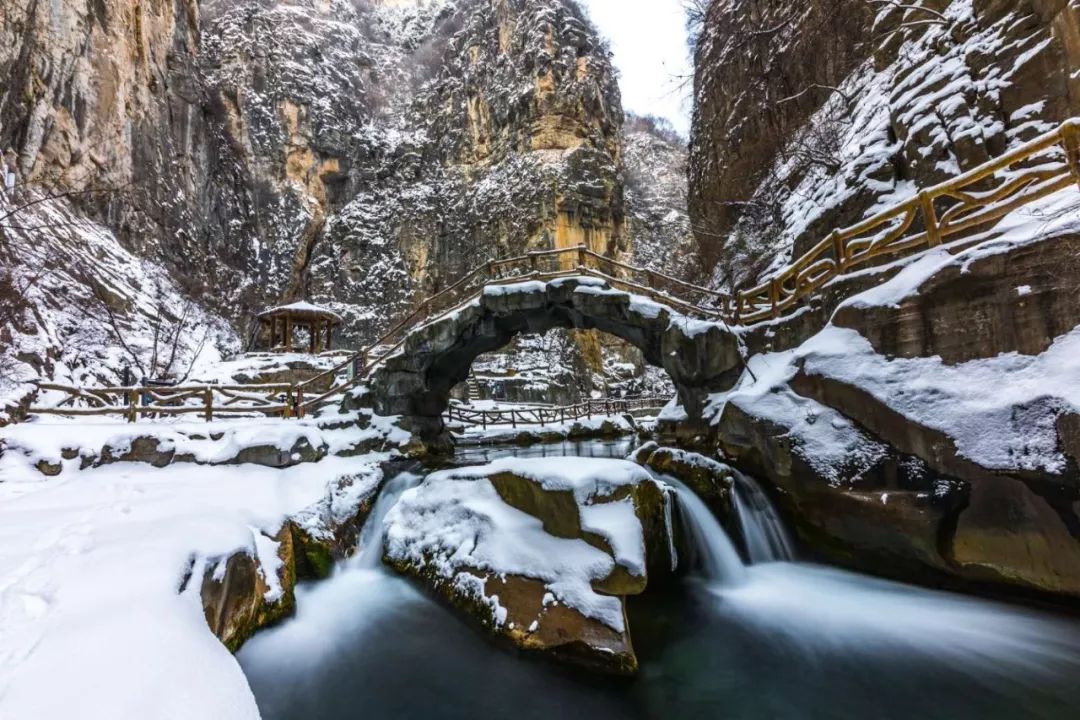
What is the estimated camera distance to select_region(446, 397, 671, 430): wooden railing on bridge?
20.9 metres

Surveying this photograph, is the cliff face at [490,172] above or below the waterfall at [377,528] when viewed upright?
above

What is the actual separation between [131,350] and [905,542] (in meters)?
23.3

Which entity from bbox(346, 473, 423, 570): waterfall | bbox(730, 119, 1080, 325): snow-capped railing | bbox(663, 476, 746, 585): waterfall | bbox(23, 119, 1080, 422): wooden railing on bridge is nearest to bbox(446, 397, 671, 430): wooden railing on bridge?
bbox(23, 119, 1080, 422): wooden railing on bridge


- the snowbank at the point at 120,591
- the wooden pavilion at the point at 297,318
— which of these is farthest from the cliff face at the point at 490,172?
the snowbank at the point at 120,591

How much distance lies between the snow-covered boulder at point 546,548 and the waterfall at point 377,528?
0.56 meters

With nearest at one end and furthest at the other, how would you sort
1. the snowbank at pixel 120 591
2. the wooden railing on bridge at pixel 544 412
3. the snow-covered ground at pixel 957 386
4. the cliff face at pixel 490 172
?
the snowbank at pixel 120 591 → the snow-covered ground at pixel 957 386 → the wooden railing on bridge at pixel 544 412 → the cliff face at pixel 490 172

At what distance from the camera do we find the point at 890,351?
22.8ft

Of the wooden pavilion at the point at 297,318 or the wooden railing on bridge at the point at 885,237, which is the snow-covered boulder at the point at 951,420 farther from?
the wooden pavilion at the point at 297,318

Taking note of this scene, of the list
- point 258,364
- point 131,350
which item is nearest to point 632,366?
point 258,364

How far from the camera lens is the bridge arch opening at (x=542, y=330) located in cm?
1107

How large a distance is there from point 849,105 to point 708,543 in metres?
11.5

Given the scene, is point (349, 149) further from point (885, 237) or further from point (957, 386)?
point (957, 386)

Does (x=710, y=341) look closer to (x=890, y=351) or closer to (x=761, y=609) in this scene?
(x=890, y=351)

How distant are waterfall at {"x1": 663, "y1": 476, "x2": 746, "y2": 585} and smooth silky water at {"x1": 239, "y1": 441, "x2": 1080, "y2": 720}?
14 centimetres
